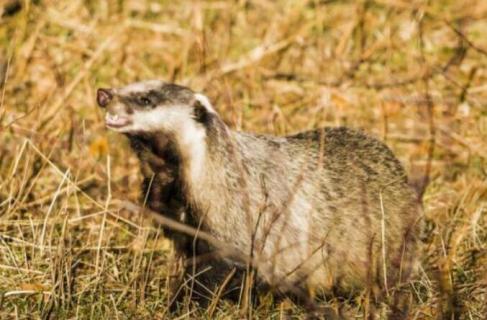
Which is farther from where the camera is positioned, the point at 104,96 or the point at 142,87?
the point at 142,87

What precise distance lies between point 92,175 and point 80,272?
117 centimetres

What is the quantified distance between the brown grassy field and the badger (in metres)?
0.18

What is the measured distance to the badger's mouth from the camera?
15.2 ft

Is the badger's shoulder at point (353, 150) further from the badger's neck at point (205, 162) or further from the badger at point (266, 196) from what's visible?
the badger's neck at point (205, 162)

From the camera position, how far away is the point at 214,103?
6.89 m

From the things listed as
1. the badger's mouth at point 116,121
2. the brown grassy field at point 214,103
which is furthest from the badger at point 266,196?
the brown grassy field at point 214,103

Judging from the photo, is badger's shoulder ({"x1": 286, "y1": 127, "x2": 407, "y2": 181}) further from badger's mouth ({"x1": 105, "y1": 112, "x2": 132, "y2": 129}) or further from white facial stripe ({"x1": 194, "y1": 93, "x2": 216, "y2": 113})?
badger's mouth ({"x1": 105, "y1": 112, "x2": 132, "y2": 129})

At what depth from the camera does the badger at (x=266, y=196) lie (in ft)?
15.4

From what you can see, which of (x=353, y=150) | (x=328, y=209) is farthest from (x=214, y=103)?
(x=328, y=209)

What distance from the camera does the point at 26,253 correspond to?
5.11 metres

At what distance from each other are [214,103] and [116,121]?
2.30m

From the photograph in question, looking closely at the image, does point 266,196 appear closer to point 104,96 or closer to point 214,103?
point 104,96

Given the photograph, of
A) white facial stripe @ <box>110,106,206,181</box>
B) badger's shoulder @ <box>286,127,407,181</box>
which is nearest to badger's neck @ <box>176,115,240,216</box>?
white facial stripe @ <box>110,106,206,181</box>

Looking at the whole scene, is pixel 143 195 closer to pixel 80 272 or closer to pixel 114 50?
pixel 80 272
